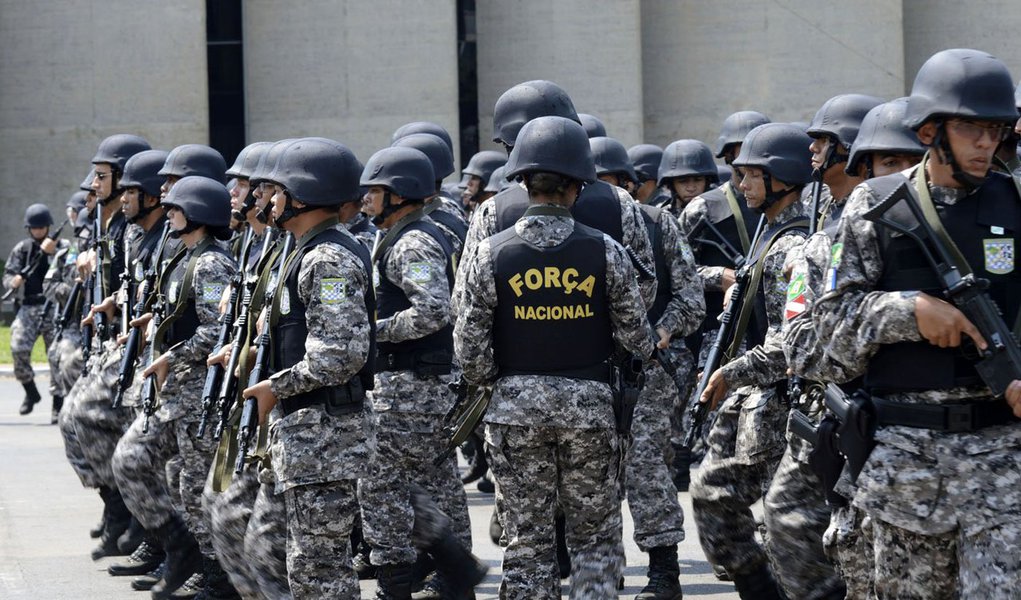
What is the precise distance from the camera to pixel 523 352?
225 inches

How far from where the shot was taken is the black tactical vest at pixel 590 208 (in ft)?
20.4

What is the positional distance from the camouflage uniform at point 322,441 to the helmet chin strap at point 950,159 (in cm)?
222

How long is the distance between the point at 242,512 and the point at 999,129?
3205mm

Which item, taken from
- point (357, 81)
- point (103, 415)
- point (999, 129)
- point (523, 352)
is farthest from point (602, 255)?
point (357, 81)

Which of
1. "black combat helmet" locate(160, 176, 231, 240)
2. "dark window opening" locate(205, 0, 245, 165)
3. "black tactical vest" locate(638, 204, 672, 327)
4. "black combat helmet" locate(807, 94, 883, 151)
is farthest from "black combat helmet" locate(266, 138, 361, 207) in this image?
"dark window opening" locate(205, 0, 245, 165)

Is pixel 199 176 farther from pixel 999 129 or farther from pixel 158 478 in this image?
pixel 999 129

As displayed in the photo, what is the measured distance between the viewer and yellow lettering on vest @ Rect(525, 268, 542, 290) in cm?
564

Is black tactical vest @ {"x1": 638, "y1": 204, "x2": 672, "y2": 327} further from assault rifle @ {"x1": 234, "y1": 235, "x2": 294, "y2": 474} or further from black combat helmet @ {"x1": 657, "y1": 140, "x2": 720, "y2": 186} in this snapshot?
black combat helmet @ {"x1": 657, "y1": 140, "x2": 720, "y2": 186}

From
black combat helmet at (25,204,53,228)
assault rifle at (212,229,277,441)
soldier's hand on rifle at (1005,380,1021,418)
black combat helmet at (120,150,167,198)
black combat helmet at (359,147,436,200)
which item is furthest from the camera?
black combat helmet at (25,204,53,228)

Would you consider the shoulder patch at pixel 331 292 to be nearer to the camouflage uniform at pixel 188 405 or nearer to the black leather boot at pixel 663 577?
the camouflage uniform at pixel 188 405

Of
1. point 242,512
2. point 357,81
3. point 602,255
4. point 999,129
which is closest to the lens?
point 999,129

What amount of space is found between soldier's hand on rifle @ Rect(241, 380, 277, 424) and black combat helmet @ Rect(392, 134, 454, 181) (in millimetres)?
3166

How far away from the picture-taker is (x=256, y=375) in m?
5.83

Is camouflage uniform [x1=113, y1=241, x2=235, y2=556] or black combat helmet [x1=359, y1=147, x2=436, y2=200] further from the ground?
black combat helmet [x1=359, y1=147, x2=436, y2=200]
